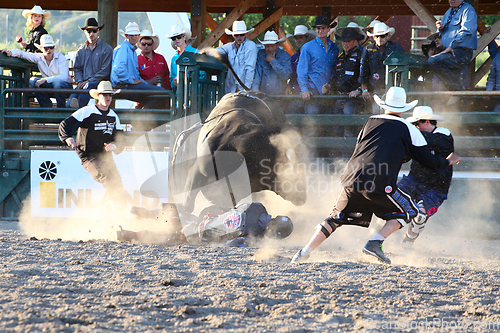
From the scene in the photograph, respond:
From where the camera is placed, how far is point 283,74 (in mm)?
7855

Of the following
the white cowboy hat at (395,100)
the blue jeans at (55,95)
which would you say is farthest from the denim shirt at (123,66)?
the white cowboy hat at (395,100)

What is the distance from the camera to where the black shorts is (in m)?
4.48

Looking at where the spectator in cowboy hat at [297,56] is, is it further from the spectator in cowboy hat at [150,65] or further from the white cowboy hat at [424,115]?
the white cowboy hat at [424,115]

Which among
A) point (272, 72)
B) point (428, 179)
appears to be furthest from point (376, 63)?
point (428, 179)

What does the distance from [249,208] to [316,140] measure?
6.98 feet

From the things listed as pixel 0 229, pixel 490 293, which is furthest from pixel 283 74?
pixel 490 293

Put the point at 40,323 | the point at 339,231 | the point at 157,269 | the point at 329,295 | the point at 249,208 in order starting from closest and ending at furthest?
the point at 40,323
the point at 329,295
the point at 157,269
the point at 249,208
the point at 339,231

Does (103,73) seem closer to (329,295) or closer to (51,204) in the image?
(51,204)

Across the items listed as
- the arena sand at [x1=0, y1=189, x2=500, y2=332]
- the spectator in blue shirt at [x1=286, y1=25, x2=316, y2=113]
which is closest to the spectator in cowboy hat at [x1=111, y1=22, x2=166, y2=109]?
the spectator in blue shirt at [x1=286, y1=25, x2=316, y2=113]

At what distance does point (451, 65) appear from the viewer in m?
6.94

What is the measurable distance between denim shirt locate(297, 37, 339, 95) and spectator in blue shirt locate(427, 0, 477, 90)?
144cm

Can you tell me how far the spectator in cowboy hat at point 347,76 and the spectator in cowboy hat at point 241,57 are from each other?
1.12 m

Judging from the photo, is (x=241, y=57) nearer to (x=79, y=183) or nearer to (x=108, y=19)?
(x=108, y=19)

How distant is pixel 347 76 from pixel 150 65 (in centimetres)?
321
